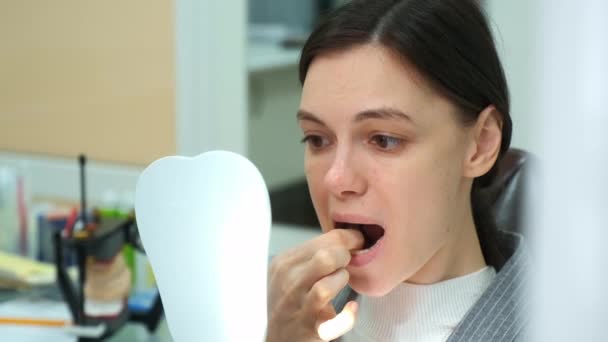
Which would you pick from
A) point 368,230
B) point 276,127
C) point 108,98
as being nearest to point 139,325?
point 108,98

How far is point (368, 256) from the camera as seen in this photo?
0.89 m

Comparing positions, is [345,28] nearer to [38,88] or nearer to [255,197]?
[255,197]

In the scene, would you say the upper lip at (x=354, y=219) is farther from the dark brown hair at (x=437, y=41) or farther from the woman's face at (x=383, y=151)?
the dark brown hair at (x=437, y=41)

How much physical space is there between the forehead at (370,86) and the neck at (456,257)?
167 mm

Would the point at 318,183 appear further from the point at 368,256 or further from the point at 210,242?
the point at 210,242

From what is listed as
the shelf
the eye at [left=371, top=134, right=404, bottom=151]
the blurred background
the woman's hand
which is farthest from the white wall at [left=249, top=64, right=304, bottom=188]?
the eye at [left=371, top=134, right=404, bottom=151]

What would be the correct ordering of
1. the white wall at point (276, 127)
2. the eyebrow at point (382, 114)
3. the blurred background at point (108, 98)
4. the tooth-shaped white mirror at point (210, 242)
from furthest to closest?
the white wall at point (276, 127) < the blurred background at point (108, 98) < the eyebrow at point (382, 114) < the tooth-shaped white mirror at point (210, 242)

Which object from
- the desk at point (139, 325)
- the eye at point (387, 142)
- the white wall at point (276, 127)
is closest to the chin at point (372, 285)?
the eye at point (387, 142)

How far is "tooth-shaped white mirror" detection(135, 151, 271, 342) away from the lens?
70cm

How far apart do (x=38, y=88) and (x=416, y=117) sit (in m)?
1.21

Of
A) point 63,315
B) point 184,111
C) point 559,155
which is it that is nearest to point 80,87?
point 184,111

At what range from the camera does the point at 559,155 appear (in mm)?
Answer: 318

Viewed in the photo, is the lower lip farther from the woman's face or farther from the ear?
the ear

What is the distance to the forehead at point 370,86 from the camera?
0.85 m
